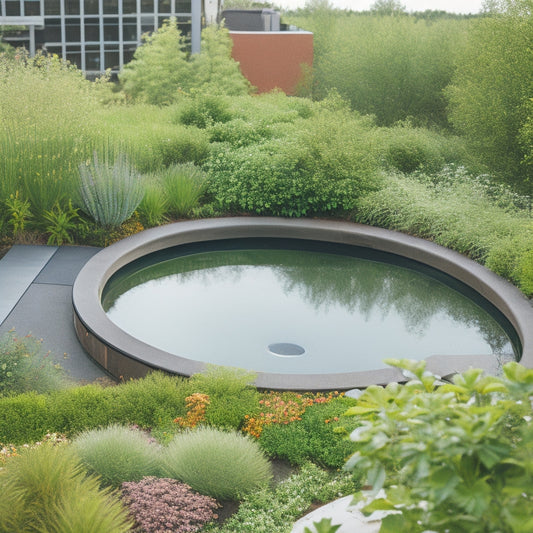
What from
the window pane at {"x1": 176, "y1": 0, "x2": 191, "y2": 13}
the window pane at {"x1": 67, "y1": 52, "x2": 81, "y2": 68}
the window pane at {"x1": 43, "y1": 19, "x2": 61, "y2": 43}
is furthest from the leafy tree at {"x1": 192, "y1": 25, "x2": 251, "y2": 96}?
the window pane at {"x1": 43, "y1": 19, "x2": 61, "y2": 43}

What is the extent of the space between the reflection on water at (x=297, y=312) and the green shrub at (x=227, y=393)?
796mm

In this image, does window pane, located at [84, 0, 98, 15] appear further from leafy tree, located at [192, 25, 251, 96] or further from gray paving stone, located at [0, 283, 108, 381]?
gray paving stone, located at [0, 283, 108, 381]

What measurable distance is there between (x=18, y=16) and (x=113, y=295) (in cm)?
1159

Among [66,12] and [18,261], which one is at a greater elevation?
[66,12]

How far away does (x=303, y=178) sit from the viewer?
8.95 meters

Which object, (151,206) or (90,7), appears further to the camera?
(90,7)

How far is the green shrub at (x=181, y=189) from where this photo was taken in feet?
28.9

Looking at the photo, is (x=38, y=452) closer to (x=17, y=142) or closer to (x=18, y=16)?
(x=17, y=142)

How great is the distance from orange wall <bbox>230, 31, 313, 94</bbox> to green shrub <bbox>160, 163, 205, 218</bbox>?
327 inches

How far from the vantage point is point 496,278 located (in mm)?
7125

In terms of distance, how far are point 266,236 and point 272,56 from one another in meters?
9.20

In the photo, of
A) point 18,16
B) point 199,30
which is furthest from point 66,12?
point 199,30

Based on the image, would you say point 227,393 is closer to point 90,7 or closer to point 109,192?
point 109,192

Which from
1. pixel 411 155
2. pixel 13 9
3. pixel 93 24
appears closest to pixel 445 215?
pixel 411 155
